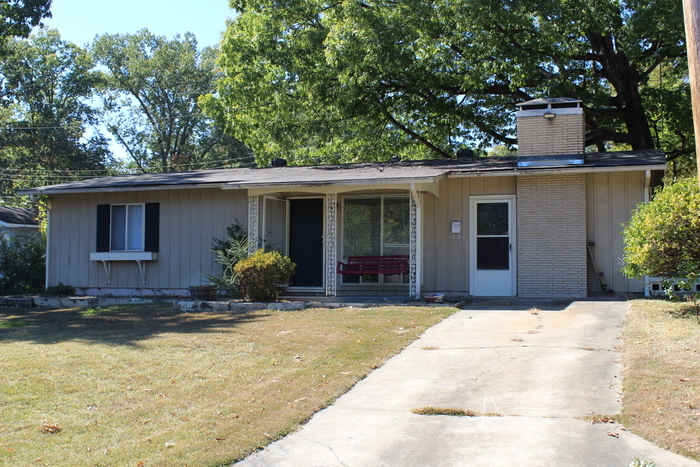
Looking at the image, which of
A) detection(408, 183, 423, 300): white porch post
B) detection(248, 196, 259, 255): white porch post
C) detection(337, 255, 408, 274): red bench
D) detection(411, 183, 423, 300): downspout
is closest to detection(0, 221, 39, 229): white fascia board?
detection(248, 196, 259, 255): white porch post

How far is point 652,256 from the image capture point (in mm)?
9188

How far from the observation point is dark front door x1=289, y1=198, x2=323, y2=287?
15211mm

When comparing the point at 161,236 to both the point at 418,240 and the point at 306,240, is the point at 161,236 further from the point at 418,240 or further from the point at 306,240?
the point at 418,240

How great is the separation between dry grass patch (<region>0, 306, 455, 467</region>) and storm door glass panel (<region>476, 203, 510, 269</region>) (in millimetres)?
3125

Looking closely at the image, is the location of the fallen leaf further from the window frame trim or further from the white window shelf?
the window frame trim

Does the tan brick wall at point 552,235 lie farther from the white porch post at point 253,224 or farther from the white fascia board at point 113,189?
the white fascia board at point 113,189

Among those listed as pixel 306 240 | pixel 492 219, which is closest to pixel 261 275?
pixel 306 240

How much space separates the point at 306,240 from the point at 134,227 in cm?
442

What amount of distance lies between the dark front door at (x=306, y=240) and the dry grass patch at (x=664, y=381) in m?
7.72

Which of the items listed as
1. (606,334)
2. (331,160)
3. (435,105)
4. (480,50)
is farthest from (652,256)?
(331,160)

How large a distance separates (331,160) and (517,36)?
913cm

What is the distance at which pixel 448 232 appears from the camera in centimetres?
1382

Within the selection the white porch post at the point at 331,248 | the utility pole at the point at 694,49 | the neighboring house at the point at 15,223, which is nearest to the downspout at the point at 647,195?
the white porch post at the point at 331,248

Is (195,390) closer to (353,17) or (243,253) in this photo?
(243,253)
